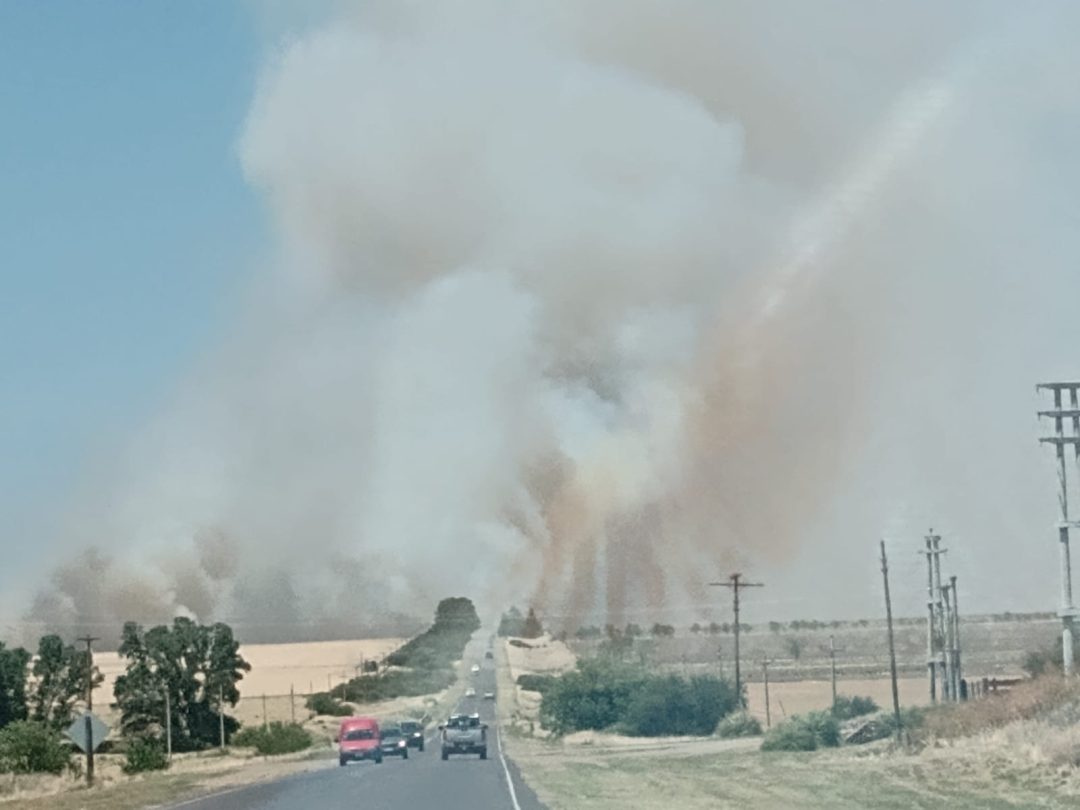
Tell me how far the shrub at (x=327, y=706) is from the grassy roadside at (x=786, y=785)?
93590 millimetres

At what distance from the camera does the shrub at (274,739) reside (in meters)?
130

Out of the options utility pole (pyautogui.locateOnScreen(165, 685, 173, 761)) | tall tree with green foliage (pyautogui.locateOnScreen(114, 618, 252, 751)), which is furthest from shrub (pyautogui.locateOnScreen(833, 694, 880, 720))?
tall tree with green foliage (pyautogui.locateOnScreen(114, 618, 252, 751))

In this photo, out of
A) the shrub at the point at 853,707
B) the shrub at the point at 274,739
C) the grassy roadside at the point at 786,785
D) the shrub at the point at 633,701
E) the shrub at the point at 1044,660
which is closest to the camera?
the grassy roadside at the point at 786,785

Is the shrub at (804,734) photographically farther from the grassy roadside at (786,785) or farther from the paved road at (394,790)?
the paved road at (394,790)

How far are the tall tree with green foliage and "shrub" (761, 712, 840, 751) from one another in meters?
55.4

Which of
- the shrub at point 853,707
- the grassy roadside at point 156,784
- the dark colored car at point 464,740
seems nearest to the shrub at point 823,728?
the shrub at point 853,707

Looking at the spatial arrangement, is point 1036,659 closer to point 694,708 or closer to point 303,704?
point 694,708

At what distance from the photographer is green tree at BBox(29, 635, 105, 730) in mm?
131000

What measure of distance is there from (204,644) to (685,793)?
90327 mm

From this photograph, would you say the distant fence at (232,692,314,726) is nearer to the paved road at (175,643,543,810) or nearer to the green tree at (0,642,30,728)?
the green tree at (0,642,30,728)

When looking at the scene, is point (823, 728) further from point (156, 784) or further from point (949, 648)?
point (156, 784)

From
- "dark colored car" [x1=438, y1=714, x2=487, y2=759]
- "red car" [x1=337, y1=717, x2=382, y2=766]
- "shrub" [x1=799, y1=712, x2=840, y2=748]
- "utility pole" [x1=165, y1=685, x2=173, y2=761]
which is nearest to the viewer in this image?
"shrub" [x1=799, y1=712, x2=840, y2=748]

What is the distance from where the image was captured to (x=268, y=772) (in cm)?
9500

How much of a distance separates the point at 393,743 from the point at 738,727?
2545 centimetres
